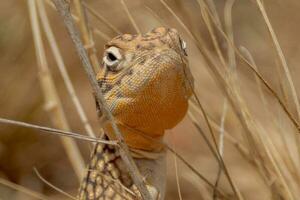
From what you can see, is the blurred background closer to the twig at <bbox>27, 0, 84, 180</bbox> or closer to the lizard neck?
the twig at <bbox>27, 0, 84, 180</bbox>

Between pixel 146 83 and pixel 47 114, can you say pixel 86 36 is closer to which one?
pixel 146 83

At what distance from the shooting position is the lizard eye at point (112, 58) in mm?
2238

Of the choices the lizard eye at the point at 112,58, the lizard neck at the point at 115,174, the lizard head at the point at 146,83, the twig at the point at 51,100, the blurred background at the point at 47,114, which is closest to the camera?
the lizard head at the point at 146,83

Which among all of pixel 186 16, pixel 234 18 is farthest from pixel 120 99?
pixel 234 18

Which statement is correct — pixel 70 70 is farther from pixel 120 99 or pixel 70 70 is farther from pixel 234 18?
pixel 120 99

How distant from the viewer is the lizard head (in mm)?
2129

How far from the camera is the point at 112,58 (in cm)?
226

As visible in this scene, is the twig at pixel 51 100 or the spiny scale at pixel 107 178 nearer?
the spiny scale at pixel 107 178

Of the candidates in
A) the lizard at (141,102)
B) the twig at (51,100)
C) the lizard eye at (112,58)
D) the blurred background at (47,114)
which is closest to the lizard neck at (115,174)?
the lizard at (141,102)

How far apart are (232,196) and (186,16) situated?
25.3 inches

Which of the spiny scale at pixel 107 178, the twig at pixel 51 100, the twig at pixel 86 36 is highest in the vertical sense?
the twig at pixel 86 36

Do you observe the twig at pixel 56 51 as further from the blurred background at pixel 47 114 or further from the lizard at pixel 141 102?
the blurred background at pixel 47 114

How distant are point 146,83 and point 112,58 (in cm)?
18

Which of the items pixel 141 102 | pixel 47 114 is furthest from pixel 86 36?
pixel 47 114
